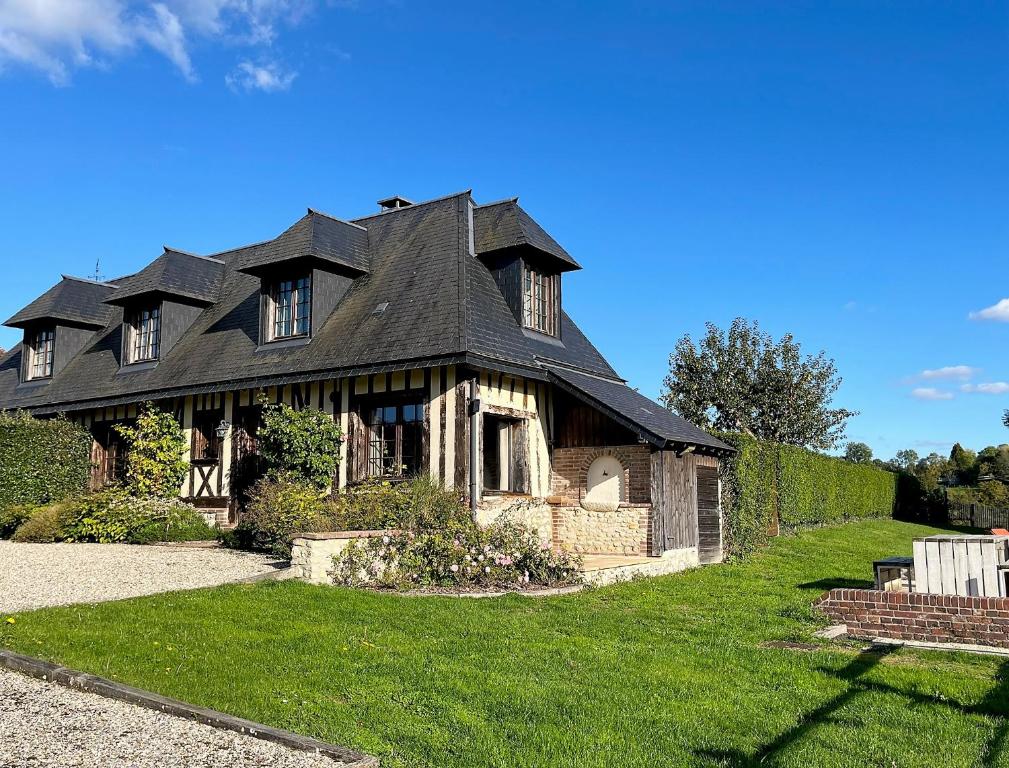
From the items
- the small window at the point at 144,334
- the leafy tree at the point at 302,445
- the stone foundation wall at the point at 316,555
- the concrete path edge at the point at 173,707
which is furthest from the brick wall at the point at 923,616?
the small window at the point at 144,334

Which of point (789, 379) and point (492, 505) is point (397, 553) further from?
point (789, 379)

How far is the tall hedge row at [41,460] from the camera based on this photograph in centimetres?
1616

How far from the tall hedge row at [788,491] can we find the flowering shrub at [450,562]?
21.1 feet

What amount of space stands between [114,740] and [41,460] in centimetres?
1414

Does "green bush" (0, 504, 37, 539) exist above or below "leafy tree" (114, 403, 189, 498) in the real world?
below

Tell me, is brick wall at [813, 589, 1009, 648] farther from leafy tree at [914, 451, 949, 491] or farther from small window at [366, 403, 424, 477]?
leafy tree at [914, 451, 949, 491]

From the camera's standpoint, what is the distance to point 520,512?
14109 mm

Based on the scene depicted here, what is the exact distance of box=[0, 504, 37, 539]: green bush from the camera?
15.4 m

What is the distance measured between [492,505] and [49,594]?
634 cm

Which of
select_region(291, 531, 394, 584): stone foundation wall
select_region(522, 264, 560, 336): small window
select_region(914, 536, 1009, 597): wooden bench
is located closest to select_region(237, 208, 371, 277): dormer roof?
select_region(522, 264, 560, 336): small window

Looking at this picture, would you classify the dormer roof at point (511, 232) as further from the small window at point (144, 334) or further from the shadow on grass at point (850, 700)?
the shadow on grass at point (850, 700)

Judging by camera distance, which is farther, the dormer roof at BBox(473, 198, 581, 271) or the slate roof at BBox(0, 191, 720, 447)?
the dormer roof at BBox(473, 198, 581, 271)

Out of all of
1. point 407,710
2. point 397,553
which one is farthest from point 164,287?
point 407,710

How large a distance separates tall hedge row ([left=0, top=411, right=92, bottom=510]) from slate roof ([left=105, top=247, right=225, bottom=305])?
309 centimetres
